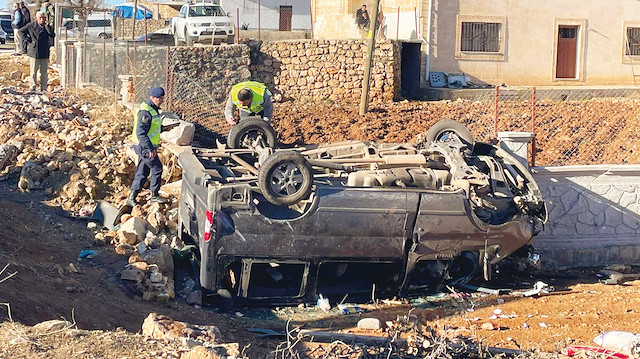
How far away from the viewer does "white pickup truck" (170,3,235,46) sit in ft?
88.9

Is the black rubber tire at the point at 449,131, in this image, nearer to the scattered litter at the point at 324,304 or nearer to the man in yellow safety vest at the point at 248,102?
the man in yellow safety vest at the point at 248,102

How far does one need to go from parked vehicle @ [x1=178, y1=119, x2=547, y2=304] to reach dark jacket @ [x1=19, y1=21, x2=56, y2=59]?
10.2m

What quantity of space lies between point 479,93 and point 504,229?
16.8 meters

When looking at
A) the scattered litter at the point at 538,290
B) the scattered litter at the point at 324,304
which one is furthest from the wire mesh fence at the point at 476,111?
the scattered litter at the point at 324,304

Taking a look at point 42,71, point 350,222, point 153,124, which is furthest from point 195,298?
point 42,71

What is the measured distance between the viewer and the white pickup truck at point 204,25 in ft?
88.9

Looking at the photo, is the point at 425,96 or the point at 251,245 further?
the point at 425,96

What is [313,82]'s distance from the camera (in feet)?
78.8

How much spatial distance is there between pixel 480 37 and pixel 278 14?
16160 mm

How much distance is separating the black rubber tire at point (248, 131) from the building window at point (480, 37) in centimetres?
1795

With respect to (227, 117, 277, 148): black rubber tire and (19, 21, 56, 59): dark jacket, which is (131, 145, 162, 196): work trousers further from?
(19, 21, 56, 59): dark jacket

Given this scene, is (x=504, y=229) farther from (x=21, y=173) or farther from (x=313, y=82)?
(x=313, y=82)

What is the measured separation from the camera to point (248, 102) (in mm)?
11461

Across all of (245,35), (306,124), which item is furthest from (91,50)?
(245,35)
